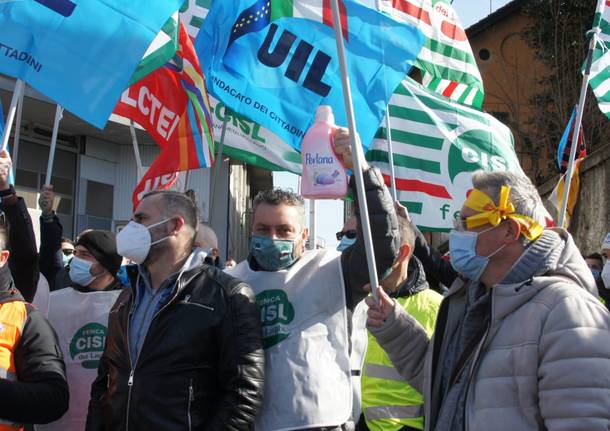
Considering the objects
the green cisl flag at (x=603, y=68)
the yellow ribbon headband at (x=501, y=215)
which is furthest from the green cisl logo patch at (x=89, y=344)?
the green cisl flag at (x=603, y=68)

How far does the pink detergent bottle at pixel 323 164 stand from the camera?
3492 mm

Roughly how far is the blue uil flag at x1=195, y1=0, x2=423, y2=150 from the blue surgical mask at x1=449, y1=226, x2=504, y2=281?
7.74 ft

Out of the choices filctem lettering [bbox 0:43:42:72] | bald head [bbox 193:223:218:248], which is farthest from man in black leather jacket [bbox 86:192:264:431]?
bald head [bbox 193:223:218:248]

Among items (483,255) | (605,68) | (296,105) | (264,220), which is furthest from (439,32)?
(483,255)

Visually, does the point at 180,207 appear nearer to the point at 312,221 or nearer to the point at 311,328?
the point at 311,328

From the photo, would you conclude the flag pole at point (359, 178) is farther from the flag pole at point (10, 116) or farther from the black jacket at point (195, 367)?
the flag pole at point (10, 116)

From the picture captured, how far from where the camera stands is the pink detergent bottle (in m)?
3.49

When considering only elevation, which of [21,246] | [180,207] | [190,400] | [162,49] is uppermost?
[162,49]

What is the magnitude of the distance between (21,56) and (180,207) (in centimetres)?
145

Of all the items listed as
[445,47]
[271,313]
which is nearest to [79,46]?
[271,313]

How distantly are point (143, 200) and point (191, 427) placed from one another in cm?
108

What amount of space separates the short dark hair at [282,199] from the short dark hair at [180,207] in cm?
28

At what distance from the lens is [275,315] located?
3.45 m

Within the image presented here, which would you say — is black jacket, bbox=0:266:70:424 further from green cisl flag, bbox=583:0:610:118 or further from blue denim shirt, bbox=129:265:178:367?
green cisl flag, bbox=583:0:610:118
